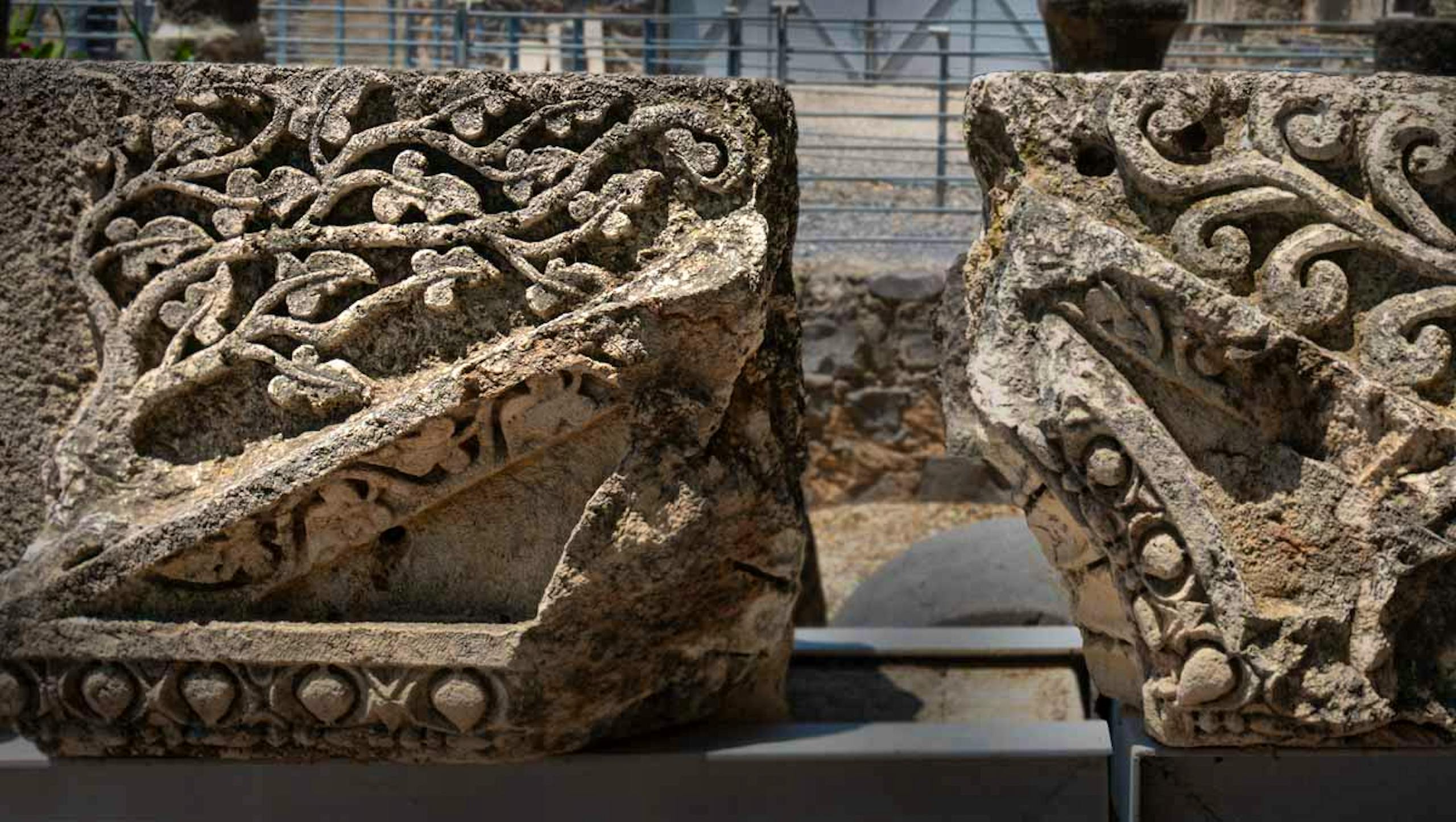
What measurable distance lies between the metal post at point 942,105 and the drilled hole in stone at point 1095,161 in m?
3.44

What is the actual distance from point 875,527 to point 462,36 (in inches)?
98.1

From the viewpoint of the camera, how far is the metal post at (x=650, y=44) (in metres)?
6.33

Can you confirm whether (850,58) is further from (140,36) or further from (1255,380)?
(1255,380)

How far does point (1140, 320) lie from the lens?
7.01ft

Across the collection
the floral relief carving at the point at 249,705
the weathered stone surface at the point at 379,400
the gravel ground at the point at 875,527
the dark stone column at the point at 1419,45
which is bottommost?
the gravel ground at the point at 875,527

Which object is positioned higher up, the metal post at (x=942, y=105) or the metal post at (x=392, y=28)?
the metal post at (x=392, y=28)

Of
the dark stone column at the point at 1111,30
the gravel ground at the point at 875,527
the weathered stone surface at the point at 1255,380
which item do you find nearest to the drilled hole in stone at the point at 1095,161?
the weathered stone surface at the point at 1255,380

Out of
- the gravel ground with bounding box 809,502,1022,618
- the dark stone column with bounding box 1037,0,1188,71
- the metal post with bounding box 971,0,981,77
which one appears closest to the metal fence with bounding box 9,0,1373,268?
the metal post with bounding box 971,0,981,77

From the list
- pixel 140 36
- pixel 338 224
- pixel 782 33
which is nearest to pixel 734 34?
pixel 782 33

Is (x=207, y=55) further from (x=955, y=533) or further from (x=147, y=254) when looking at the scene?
(x=147, y=254)

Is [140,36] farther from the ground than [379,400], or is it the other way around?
[140,36]

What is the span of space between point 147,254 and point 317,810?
2.80 ft

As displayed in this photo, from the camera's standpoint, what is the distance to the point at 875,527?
594 cm

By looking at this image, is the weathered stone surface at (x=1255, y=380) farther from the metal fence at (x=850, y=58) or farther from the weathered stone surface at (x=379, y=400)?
the metal fence at (x=850, y=58)
